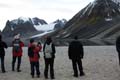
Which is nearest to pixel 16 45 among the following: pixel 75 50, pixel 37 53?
pixel 37 53

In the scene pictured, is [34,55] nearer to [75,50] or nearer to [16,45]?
[75,50]

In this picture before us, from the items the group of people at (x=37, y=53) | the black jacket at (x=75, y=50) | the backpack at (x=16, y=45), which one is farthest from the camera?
the backpack at (x=16, y=45)

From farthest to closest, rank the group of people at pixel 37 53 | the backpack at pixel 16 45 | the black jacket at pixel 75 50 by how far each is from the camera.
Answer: the backpack at pixel 16 45 → the black jacket at pixel 75 50 → the group of people at pixel 37 53

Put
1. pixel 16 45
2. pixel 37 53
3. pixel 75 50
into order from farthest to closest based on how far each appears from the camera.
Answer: pixel 16 45, pixel 37 53, pixel 75 50

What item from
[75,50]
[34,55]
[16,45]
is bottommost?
[34,55]

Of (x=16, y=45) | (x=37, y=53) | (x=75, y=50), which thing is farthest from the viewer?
(x=16, y=45)

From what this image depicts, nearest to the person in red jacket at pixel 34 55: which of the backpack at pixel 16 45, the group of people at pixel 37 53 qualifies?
the group of people at pixel 37 53

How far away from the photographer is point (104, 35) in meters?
168

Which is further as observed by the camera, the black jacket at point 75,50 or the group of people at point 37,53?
the black jacket at point 75,50

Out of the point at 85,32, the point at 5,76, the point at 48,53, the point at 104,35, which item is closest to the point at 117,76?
the point at 48,53

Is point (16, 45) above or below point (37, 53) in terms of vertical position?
above

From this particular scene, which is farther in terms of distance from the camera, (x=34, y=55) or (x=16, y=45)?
(x=16, y=45)

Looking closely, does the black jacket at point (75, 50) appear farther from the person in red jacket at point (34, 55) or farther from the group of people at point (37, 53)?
the person in red jacket at point (34, 55)

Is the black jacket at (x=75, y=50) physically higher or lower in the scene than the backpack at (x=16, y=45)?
lower
